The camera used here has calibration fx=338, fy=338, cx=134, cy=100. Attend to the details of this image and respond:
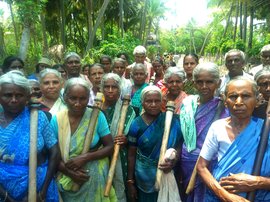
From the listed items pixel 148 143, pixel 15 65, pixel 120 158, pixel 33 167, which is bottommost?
pixel 120 158

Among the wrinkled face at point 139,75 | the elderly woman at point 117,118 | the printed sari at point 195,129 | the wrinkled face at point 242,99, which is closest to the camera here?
the wrinkled face at point 242,99

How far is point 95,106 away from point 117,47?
38.7ft

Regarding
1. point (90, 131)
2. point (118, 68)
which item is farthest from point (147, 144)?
point (118, 68)

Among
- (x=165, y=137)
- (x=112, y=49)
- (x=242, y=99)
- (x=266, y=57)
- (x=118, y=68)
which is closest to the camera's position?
(x=242, y=99)

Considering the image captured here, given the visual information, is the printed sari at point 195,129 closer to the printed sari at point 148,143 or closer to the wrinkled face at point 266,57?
the printed sari at point 148,143

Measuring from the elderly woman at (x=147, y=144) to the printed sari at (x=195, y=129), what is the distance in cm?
13

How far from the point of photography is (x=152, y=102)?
12.2 ft

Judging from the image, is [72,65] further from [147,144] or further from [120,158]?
[147,144]

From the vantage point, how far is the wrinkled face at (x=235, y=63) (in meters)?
4.94

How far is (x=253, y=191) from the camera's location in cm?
254

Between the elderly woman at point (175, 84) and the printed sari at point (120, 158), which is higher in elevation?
the elderly woman at point (175, 84)

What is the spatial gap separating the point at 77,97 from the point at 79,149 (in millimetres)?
501

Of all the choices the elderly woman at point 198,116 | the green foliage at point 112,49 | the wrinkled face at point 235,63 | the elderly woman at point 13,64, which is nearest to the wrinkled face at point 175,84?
the elderly woman at point 198,116

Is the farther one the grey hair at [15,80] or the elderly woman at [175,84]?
the elderly woman at [175,84]
